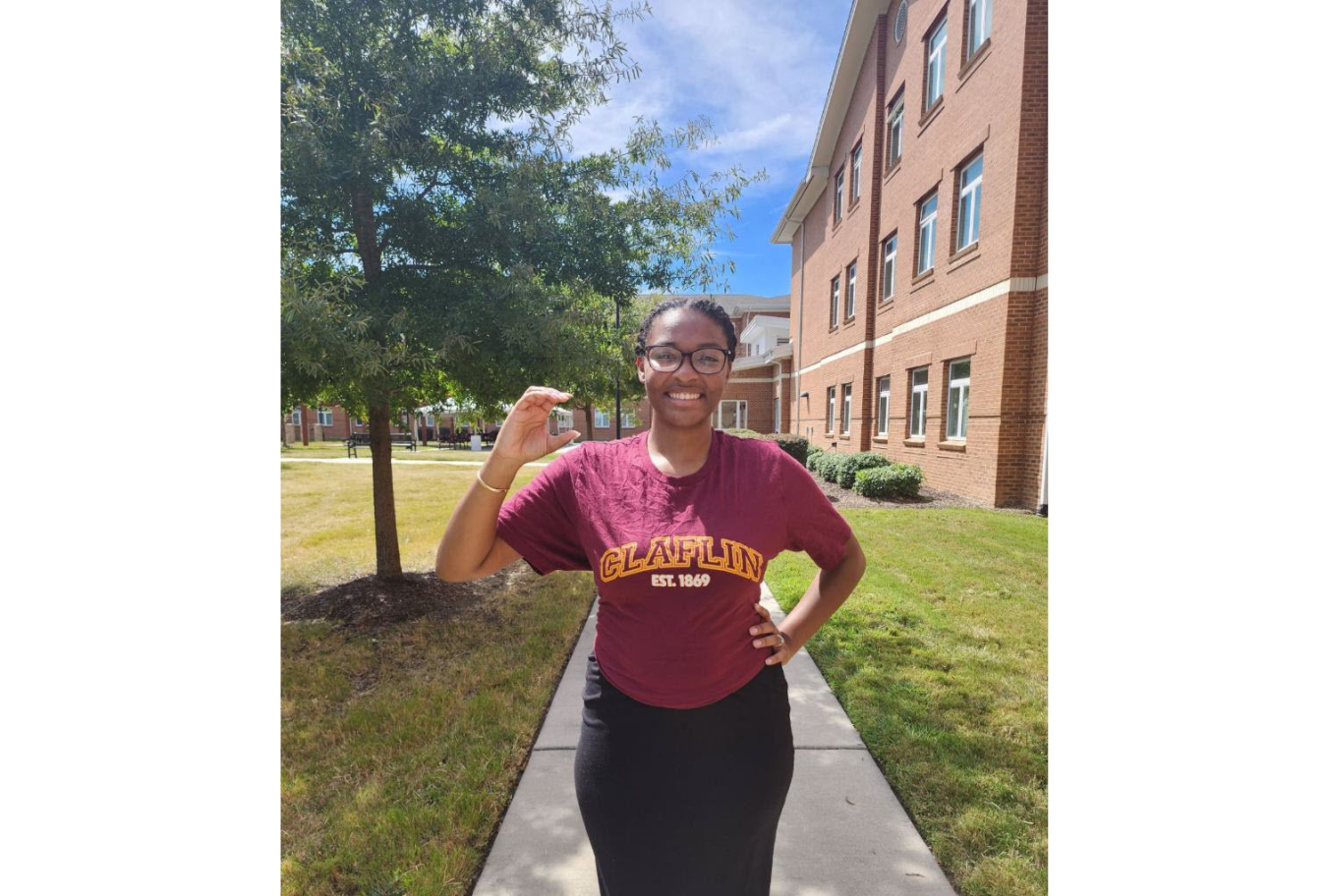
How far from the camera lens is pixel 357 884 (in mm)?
2141

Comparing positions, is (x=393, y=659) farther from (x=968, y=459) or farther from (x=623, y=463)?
(x=968, y=459)

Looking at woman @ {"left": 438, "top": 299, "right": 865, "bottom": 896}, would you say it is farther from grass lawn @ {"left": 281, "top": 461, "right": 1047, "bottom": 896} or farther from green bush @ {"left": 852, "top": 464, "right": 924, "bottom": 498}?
green bush @ {"left": 852, "top": 464, "right": 924, "bottom": 498}

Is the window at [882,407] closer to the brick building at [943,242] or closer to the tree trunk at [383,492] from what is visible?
the brick building at [943,242]

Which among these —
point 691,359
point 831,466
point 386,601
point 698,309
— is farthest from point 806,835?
point 831,466

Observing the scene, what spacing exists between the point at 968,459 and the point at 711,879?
10.1m

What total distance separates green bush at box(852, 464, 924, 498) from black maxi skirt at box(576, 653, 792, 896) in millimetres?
9805

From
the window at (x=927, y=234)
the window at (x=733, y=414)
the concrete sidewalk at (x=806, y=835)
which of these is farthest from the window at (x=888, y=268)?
the window at (x=733, y=414)

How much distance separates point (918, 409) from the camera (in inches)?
484

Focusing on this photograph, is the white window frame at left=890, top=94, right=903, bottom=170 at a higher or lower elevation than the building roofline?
lower

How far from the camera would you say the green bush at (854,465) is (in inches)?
464

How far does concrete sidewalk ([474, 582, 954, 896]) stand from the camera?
2.14m

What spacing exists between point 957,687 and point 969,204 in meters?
9.81

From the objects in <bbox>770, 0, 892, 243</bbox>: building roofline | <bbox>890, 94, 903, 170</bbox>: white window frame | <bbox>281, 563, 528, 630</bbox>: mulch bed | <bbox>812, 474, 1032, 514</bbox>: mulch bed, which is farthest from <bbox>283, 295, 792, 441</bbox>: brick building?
<bbox>281, 563, 528, 630</bbox>: mulch bed

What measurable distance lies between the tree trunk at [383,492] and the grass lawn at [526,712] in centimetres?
88
